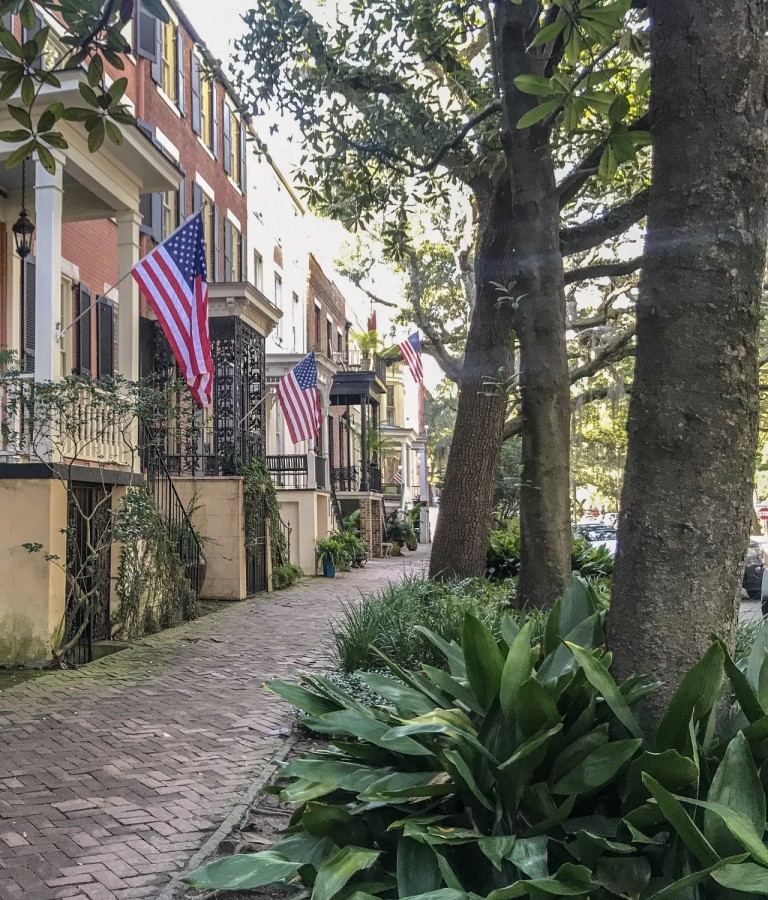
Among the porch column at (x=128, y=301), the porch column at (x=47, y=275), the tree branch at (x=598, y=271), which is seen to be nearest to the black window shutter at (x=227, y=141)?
Answer: the porch column at (x=128, y=301)

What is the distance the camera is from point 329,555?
19406 millimetres

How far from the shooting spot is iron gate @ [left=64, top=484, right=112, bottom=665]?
8602 mm

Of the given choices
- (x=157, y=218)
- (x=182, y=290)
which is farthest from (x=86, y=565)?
(x=157, y=218)

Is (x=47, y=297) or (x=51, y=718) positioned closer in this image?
(x=51, y=718)

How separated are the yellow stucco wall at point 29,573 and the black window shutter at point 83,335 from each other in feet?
14.8

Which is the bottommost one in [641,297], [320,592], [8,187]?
[320,592]

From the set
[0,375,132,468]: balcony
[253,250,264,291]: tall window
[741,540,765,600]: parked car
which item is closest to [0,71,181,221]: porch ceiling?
[0,375,132,468]: balcony

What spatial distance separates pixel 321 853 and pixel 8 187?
1025 centimetres

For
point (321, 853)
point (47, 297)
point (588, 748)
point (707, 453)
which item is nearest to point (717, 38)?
point (707, 453)

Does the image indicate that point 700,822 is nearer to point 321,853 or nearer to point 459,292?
point 321,853

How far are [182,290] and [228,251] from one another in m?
11.3

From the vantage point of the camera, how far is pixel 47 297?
902 centimetres

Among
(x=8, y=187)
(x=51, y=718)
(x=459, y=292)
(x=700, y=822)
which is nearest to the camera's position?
(x=700, y=822)

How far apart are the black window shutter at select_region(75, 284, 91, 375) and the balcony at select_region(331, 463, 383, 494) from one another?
47.1 ft
